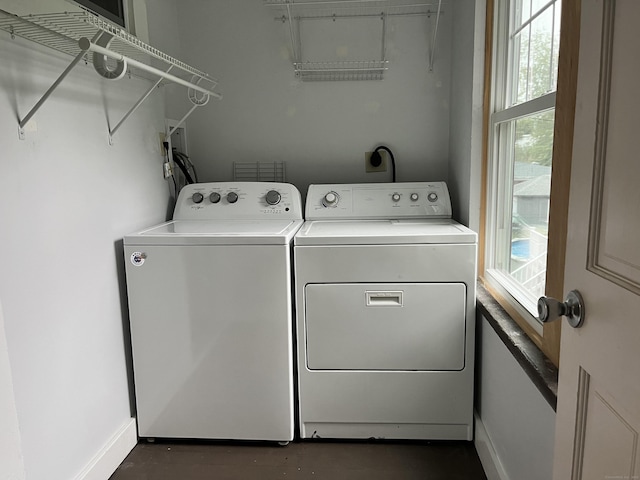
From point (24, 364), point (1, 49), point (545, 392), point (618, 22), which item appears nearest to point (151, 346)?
point (24, 364)

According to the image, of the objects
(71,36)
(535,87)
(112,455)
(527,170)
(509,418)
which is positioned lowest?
(112,455)

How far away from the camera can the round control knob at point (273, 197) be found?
2.31 m

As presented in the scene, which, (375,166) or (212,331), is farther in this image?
(375,166)

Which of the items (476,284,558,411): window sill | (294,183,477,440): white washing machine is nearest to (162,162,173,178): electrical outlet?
(294,183,477,440): white washing machine

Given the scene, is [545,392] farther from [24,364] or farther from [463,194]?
[24,364]

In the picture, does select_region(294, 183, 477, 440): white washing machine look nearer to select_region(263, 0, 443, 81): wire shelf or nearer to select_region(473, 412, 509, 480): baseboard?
select_region(473, 412, 509, 480): baseboard

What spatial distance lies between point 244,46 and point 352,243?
135 cm

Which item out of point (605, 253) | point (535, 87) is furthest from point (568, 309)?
point (535, 87)

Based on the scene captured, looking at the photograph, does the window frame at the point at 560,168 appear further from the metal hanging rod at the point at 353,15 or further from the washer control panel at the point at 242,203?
the metal hanging rod at the point at 353,15

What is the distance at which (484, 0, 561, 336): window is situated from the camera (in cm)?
143

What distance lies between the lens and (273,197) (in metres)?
2.31

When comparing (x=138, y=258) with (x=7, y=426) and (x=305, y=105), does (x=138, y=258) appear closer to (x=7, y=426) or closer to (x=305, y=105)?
(x=7, y=426)

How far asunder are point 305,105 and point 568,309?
77.7 inches

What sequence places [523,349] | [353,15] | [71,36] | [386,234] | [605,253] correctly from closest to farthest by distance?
[605,253] → [523,349] → [71,36] → [386,234] → [353,15]
